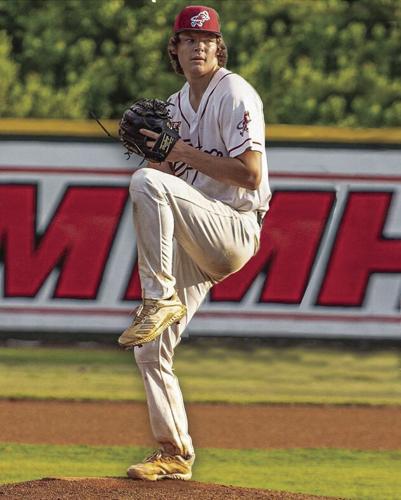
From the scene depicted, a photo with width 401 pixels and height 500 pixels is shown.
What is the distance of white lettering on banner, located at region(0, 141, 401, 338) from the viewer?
43.2 ft

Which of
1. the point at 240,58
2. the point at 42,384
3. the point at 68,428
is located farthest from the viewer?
the point at 240,58

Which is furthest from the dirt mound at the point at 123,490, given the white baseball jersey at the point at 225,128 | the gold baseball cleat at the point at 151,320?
the white baseball jersey at the point at 225,128

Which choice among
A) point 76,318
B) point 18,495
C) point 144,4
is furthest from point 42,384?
point 144,4

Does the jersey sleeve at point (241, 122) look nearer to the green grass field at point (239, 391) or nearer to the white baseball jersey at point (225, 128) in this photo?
the white baseball jersey at point (225, 128)

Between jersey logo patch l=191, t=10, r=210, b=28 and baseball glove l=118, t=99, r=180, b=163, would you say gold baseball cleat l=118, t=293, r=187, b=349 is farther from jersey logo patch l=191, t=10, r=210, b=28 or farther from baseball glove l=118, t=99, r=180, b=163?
jersey logo patch l=191, t=10, r=210, b=28

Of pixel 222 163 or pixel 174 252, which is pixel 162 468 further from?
pixel 222 163

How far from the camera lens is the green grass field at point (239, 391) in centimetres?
873

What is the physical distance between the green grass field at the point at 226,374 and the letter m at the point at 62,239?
0.92 metres

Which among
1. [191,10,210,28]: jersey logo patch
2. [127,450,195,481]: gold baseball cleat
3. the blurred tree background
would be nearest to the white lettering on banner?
the blurred tree background

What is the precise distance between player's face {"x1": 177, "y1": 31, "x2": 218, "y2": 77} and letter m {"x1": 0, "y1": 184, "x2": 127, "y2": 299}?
23.8 ft

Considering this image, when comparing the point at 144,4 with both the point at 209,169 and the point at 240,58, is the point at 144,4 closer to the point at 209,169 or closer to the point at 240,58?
the point at 240,58

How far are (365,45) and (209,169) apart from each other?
13.5 meters

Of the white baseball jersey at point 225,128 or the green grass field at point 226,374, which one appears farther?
the green grass field at point 226,374

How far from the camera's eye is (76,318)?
13.2 m
